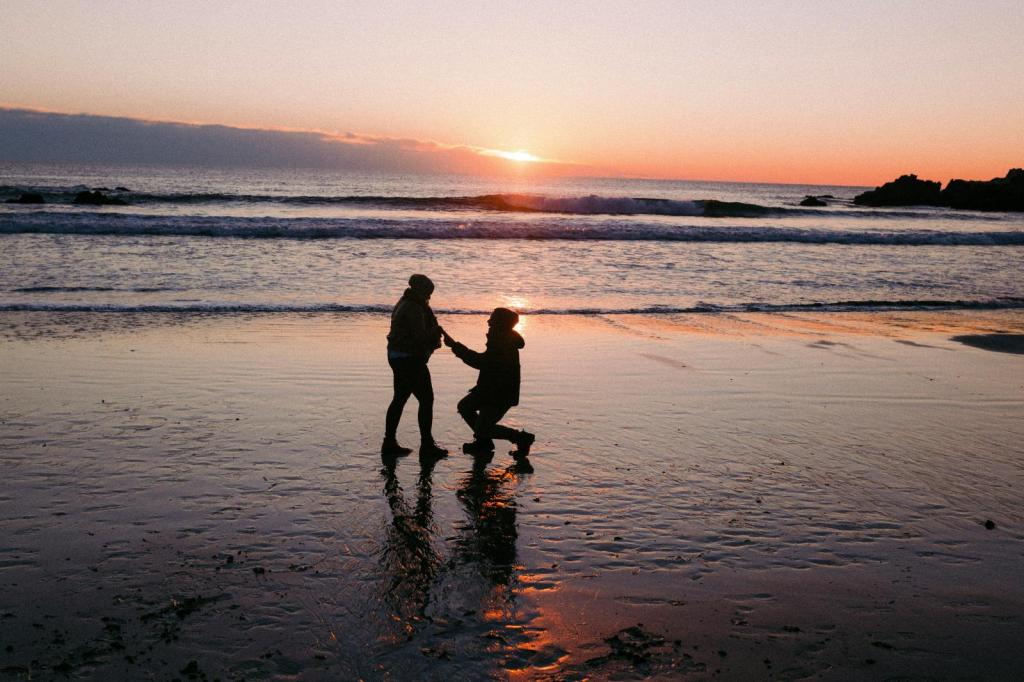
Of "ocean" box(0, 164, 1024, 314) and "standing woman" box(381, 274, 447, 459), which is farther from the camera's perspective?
"ocean" box(0, 164, 1024, 314)

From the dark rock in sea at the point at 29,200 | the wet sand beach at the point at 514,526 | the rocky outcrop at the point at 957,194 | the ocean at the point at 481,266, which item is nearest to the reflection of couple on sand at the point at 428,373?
the wet sand beach at the point at 514,526

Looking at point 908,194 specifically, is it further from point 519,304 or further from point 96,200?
point 519,304

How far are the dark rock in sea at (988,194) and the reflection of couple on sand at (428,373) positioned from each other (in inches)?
2841

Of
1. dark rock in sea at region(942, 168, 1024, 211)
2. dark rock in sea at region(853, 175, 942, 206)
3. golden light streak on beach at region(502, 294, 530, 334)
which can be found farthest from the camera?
dark rock in sea at region(853, 175, 942, 206)

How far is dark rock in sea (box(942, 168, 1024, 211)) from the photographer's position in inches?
2586

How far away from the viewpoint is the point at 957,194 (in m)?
70.4

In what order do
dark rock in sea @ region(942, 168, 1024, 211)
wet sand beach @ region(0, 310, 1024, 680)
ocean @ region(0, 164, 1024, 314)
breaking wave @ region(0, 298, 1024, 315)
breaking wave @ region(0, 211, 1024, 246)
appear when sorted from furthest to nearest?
1. dark rock in sea @ region(942, 168, 1024, 211)
2. breaking wave @ region(0, 211, 1024, 246)
3. ocean @ region(0, 164, 1024, 314)
4. breaking wave @ region(0, 298, 1024, 315)
5. wet sand beach @ region(0, 310, 1024, 680)

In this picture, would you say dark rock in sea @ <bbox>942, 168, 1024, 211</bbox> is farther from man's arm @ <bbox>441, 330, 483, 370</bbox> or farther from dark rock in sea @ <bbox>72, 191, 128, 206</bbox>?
man's arm @ <bbox>441, 330, 483, 370</bbox>

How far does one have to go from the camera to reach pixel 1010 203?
6544 cm

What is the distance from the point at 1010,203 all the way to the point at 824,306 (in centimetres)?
6247

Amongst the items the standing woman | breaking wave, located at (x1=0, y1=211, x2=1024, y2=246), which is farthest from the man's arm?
breaking wave, located at (x1=0, y1=211, x2=1024, y2=246)

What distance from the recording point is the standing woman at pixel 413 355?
6.39 meters

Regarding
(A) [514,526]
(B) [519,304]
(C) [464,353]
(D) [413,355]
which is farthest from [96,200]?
(A) [514,526]

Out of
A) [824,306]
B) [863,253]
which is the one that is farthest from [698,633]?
[863,253]
